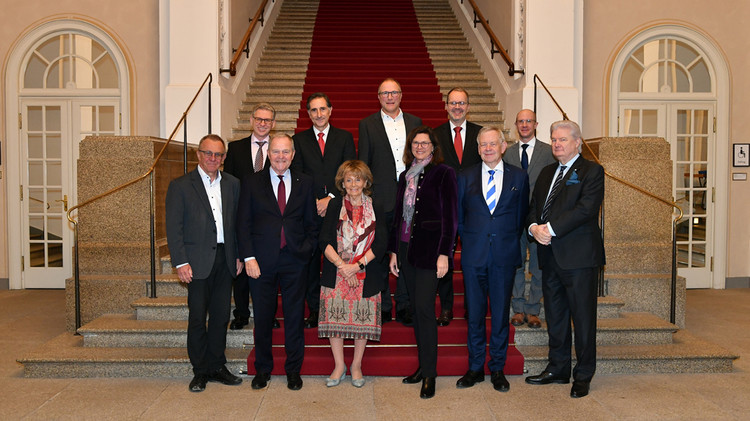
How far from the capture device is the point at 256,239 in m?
4.09

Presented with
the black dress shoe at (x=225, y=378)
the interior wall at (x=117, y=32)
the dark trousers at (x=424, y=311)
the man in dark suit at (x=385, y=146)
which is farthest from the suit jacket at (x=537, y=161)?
the interior wall at (x=117, y=32)

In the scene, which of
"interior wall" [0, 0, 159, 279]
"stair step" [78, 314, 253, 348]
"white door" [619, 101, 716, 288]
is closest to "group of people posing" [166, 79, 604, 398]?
"stair step" [78, 314, 253, 348]

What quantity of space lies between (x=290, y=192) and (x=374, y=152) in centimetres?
74

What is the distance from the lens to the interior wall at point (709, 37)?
8078 millimetres

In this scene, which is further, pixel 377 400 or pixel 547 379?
pixel 547 379

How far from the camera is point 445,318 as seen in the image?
474 cm

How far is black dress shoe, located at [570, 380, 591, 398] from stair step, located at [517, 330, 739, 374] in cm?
45

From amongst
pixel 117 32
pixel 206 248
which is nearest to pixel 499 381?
pixel 206 248

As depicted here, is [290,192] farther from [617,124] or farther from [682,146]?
[682,146]

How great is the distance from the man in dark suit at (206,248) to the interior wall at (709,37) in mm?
5419

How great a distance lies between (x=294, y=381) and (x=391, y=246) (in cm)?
108

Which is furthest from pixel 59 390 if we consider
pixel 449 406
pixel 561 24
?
pixel 561 24

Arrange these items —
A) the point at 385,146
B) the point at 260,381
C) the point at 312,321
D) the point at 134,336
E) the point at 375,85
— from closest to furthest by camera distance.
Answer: the point at 260,381, the point at 385,146, the point at 312,321, the point at 134,336, the point at 375,85

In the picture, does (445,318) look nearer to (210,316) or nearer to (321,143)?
(321,143)
